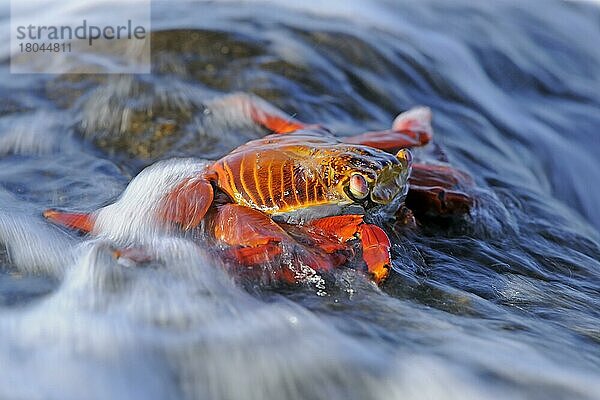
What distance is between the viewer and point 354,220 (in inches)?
111

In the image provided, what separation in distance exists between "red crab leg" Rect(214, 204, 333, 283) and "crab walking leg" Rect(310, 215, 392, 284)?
14 centimetres

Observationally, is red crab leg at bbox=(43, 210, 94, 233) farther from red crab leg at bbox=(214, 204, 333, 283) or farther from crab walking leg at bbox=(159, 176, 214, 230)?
red crab leg at bbox=(214, 204, 333, 283)

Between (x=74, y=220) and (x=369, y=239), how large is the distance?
1307 millimetres

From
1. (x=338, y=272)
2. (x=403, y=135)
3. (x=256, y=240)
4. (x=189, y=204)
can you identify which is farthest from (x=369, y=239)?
(x=403, y=135)

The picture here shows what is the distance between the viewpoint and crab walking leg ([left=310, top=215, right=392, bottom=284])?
2744 mm

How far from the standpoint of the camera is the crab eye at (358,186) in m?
2.70

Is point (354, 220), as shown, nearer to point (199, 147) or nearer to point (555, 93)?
point (199, 147)

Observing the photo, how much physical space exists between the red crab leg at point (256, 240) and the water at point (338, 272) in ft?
0.32

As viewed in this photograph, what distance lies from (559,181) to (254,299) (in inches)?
122

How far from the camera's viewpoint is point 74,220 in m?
3.15

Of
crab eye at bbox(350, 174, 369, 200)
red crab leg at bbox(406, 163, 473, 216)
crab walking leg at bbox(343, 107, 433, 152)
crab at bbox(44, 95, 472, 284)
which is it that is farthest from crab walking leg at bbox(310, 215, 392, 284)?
red crab leg at bbox(406, 163, 473, 216)

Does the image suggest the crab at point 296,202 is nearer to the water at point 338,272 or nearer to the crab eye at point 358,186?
the crab eye at point 358,186

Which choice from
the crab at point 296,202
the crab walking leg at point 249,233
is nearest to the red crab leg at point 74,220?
the crab at point 296,202

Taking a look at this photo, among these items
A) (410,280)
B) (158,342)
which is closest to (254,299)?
(158,342)
